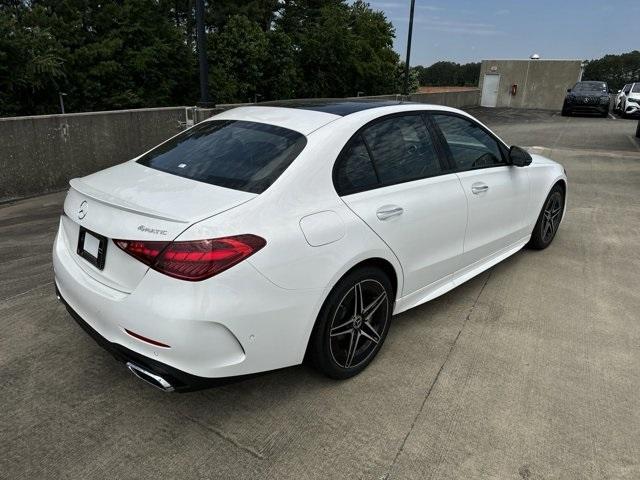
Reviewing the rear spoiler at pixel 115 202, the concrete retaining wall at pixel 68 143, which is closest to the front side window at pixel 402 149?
the rear spoiler at pixel 115 202

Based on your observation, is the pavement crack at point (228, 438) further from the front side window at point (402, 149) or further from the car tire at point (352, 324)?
the front side window at point (402, 149)

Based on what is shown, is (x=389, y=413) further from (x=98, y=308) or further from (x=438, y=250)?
(x=98, y=308)

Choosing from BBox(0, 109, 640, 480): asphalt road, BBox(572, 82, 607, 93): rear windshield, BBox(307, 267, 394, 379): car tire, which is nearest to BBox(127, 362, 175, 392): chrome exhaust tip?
BBox(0, 109, 640, 480): asphalt road

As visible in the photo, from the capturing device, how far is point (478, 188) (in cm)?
366

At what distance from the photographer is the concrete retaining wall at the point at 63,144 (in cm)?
641

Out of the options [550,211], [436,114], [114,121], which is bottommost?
[550,211]

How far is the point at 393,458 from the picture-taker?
93.5 inches

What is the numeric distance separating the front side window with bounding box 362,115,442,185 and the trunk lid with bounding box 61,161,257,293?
3.14 feet

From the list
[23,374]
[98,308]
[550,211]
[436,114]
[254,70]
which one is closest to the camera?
[98,308]

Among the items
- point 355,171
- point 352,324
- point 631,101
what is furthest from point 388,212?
point 631,101

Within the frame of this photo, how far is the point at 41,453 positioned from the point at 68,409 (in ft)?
1.01

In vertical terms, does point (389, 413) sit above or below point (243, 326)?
below

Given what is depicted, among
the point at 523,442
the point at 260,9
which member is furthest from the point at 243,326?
the point at 260,9

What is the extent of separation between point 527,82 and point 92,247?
105 feet
